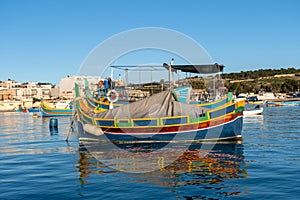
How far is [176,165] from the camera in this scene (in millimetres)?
16922

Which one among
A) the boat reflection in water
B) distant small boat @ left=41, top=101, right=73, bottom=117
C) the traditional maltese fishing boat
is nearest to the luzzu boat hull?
the traditional maltese fishing boat

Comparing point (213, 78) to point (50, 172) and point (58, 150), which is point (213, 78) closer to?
point (58, 150)

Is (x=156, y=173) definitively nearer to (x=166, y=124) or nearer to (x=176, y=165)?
(x=176, y=165)

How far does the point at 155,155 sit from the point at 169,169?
12.7ft

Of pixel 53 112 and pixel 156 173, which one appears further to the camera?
pixel 53 112

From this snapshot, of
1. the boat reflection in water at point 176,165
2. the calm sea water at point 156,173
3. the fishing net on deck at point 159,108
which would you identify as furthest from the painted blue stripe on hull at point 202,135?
the fishing net on deck at point 159,108

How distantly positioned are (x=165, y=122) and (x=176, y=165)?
23.9 ft

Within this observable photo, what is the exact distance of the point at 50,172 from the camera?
16.4 meters

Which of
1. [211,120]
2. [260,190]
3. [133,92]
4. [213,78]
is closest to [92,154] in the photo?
[211,120]

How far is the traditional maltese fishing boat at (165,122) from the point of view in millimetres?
23719

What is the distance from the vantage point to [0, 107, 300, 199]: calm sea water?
41.4 feet

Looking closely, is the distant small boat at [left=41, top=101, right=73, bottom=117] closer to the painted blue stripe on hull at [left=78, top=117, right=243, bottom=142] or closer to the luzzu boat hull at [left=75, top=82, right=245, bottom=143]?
the luzzu boat hull at [left=75, top=82, right=245, bottom=143]

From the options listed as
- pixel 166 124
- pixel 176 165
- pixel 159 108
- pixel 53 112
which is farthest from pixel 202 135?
pixel 53 112

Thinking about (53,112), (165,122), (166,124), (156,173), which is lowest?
(156,173)
